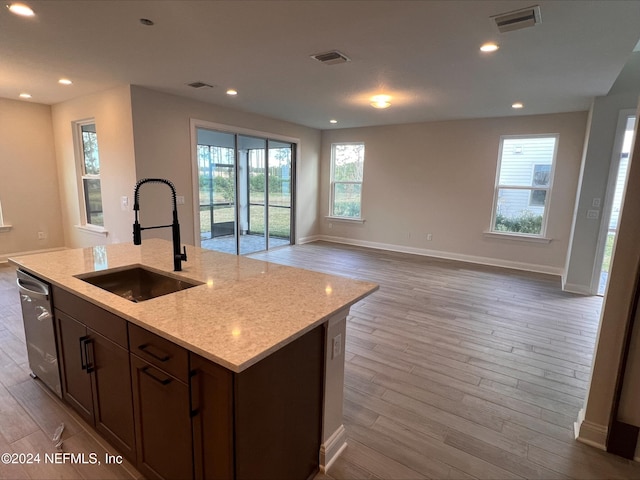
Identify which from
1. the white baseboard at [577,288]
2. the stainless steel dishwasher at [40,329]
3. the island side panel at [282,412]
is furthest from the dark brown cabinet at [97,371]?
the white baseboard at [577,288]

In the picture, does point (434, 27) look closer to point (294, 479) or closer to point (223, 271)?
point (223, 271)

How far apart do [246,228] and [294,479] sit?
5304 mm

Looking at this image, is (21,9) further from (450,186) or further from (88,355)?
(450,186)

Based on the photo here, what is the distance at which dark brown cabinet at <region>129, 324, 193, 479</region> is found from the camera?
1.28 m

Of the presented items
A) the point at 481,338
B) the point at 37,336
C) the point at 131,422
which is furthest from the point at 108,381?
the point at 481,338

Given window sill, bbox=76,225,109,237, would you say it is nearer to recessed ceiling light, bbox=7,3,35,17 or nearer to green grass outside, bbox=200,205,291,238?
green grass outside, bbox=200,205,291,238

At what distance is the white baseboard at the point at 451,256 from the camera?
5694 millimetres

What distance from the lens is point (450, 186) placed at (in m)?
6.36

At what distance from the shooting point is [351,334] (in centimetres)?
326

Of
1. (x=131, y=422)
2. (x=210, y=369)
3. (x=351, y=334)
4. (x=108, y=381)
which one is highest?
(x=210, y=369)

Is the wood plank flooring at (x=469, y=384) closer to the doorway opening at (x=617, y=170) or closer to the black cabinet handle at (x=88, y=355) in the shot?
the doorway opening at (x=617, y=170)

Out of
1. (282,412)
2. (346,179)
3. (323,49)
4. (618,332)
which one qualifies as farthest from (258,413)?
(346,179)

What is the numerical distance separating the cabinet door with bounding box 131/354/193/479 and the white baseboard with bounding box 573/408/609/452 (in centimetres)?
216

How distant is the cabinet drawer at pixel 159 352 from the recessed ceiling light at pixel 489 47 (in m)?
3.14
